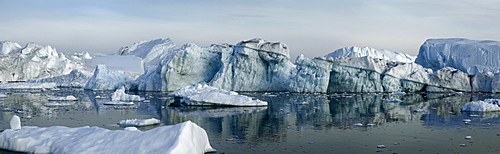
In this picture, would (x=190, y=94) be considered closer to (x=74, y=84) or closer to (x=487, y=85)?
(x=487, y=85)

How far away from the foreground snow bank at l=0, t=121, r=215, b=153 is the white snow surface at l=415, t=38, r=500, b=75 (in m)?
30.4

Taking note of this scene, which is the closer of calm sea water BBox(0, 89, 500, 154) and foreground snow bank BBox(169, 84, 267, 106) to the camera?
calm sea water BBox(0, 89, 500, 154)

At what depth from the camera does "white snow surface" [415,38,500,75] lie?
105ft

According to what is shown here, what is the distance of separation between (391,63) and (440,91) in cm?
345

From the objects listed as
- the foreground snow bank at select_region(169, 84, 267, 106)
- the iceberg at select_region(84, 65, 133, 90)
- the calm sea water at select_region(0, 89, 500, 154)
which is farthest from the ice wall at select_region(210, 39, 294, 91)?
the calm sea water at select_region(0, 89, 500, 154)

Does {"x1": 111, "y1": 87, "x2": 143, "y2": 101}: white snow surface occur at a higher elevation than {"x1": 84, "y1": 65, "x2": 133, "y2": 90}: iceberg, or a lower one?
lower

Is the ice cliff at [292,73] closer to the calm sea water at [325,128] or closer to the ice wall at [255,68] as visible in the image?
the ice wall at [255,68]

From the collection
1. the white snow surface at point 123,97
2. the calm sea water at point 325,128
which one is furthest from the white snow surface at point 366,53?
the calm sea water at point 325,128

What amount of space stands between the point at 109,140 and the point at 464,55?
107ft

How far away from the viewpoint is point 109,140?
243 inches

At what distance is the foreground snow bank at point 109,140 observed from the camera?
5.83 meters

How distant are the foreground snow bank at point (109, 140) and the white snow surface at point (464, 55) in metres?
30.4

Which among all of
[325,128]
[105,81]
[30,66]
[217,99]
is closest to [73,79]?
[105,81]

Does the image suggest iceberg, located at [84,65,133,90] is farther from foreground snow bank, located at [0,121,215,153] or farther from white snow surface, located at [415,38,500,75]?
foreground snow bank, located at [0,121,215,153]
